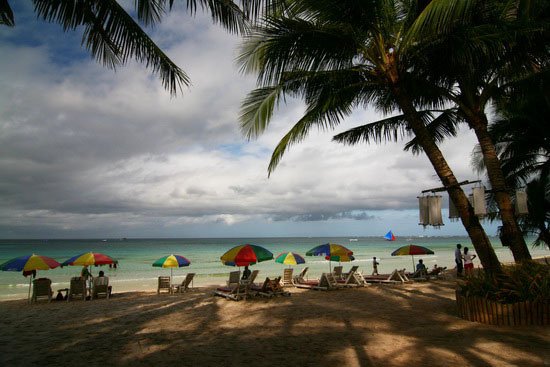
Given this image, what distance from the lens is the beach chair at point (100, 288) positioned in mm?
12133

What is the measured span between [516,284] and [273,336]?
13.8 ft

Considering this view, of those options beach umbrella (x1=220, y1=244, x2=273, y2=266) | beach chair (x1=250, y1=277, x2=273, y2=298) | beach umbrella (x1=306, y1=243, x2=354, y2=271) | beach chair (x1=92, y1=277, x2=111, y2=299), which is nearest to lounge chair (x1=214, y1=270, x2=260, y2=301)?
beach chair (x1=250, y1=277, x2=273, y2=298)

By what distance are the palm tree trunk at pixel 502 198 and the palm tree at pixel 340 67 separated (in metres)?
0.63

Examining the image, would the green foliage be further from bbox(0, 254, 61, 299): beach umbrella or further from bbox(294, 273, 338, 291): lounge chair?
bbox(0, 254, 61, 299): beach umbrella

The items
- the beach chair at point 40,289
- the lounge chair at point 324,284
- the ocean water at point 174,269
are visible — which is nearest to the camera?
the beach chair at point 40,289

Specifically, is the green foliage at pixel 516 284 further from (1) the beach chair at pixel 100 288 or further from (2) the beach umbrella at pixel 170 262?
(1) the beach chair at pixel 100 288

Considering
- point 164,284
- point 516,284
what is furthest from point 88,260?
point 516,284

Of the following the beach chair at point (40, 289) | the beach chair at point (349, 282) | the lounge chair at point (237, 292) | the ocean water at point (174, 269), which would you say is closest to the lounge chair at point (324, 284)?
the beach chair at point (349, 282)

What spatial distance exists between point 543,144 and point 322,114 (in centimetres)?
869

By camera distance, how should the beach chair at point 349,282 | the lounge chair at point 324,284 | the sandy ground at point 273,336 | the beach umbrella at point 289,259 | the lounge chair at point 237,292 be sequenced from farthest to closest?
1. the beach umbrella at point 289,259
2. the beach chair at point 349,282
3. the lounge chair at point 324,284
4. the lounge chair at point 237,292
5. the sandy ground at point 273,336

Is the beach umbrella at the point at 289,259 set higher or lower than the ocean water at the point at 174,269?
higher

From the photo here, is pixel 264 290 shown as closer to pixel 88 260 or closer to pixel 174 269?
pixel 88 260

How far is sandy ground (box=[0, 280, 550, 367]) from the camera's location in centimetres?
477

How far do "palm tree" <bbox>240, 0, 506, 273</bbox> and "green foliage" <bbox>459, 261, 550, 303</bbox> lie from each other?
0.24 meters
